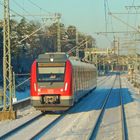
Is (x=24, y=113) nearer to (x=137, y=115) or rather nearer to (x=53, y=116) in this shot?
(x=53, y=116)

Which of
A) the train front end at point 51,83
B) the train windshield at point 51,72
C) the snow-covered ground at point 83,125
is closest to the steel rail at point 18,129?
the snow-covered ground at point 83,125

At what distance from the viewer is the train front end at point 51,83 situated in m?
26.6

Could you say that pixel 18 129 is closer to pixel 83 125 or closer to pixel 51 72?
pixel 83 125

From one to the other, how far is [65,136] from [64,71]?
9.22m

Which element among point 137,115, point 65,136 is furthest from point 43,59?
point 65,136

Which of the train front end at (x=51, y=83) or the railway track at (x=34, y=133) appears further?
the train front end at (x=51, y=83)

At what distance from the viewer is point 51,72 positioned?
27.0 metres

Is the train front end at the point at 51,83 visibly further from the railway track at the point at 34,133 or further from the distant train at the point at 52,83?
the railway track at the point at 34,133

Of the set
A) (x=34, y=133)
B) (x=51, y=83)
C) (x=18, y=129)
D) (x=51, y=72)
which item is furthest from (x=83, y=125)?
Result: (x=51, y=72)

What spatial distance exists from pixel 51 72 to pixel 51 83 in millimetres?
599

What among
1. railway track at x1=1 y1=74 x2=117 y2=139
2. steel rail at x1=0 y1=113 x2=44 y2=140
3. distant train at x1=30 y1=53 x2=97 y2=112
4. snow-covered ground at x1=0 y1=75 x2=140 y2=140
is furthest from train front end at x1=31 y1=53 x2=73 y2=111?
railway track at x1=1 y1=74 x2=117 y2=139

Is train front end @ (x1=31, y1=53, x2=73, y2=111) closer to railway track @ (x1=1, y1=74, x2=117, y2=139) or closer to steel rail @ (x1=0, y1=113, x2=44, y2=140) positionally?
steel rail @ (x1=0, y1=113, x2=44, y2=140)

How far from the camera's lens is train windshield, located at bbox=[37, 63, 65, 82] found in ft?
88.4

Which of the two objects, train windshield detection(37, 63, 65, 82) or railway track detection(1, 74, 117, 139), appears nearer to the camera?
railway track detection(1, 74, 117, 139)
